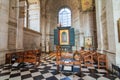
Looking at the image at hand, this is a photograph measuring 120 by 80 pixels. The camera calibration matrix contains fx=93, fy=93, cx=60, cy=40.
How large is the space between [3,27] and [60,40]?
5.53m

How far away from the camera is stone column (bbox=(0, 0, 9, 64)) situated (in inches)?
193

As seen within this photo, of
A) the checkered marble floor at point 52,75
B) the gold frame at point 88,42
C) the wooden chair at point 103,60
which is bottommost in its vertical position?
the checkered marble floor at point 52,75

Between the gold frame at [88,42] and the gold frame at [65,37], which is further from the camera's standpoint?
→ the gold frame at [88,42]

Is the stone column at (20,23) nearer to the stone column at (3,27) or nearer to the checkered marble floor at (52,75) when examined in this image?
the stone column at (3,27)

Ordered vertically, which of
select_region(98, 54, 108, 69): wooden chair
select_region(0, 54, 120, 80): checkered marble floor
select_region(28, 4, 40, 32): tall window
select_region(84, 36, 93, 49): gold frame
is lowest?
select_region(0, 54, 120, 80): checkered marble floor

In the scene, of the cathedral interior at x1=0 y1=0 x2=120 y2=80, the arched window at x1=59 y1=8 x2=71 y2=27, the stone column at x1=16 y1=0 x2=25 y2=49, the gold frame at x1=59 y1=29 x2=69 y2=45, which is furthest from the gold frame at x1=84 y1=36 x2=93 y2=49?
the stone column at x1=16 y1=0 x2=25 y2=49

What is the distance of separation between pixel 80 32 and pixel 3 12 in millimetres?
9431

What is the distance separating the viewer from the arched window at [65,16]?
585 inches

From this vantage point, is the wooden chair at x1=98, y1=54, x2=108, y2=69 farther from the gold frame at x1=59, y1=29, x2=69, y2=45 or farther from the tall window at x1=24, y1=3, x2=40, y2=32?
the tall window at x1=24, y1=3, x2=40, y2=32

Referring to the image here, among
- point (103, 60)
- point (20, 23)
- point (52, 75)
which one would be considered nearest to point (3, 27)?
point (20, 23)

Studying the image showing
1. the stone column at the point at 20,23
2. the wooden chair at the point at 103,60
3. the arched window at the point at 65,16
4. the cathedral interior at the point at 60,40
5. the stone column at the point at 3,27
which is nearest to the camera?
the cathedral interior at the point at 60,40

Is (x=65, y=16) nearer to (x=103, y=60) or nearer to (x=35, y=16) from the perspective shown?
(x=35, y=16)

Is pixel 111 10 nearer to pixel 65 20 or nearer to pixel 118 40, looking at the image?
pixel 118 40

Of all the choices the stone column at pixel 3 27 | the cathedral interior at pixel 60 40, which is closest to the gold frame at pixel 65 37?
the cathedral interior at pixel 60 40
